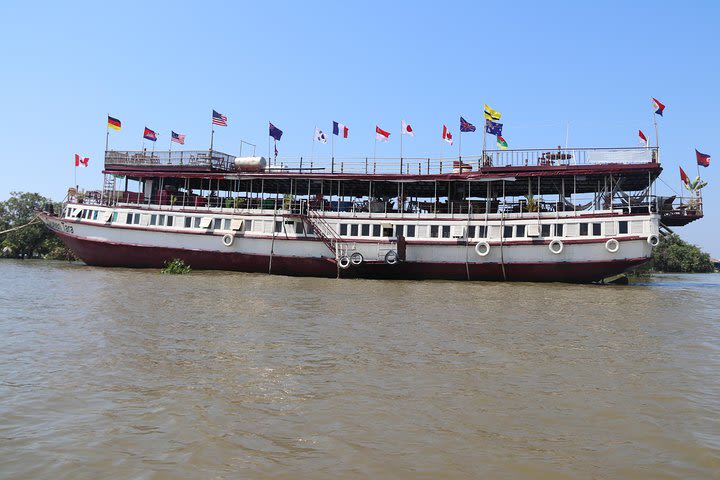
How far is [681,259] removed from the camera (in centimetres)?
7888

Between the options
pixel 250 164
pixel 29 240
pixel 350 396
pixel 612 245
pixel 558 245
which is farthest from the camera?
pixel 29 240

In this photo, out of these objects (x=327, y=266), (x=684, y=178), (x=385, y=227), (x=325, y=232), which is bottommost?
(x=327, y=266)

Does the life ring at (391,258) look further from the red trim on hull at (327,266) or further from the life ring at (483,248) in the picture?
the life ring at (483,248)

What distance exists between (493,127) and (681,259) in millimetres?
62788

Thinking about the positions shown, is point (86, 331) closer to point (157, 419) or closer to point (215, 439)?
point (157, 419)

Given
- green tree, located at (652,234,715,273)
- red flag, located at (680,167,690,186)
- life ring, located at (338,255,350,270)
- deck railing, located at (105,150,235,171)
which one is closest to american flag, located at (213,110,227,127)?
deck railing, located at (105,150,235,171)

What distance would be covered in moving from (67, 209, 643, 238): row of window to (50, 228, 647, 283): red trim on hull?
1.70m

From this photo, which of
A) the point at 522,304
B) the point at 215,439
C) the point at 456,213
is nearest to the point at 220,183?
the point at 456,213

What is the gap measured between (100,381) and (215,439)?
2905mm

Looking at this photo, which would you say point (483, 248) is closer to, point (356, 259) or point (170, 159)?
point (356, 259)

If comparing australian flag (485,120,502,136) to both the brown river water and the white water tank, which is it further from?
the brown river water

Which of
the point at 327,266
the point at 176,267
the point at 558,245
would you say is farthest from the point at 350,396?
the point at 176,267

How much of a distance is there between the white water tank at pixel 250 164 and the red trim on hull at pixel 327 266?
6.30m

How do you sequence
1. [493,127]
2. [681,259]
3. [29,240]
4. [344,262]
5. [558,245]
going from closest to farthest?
1. [558,245]
2. [344,262]
3. [493,127]
4. [29,240]
5. [681,259]
